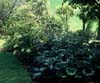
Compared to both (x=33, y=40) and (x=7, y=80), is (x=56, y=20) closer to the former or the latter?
(x=33, y=40)

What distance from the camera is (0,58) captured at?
11055 mm

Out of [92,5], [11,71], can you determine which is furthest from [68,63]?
[92,5]

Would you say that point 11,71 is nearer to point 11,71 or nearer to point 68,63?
point 11,71

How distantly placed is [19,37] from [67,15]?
644cm

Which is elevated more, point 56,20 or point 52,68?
point 56,20

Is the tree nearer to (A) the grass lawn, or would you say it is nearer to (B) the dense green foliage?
(B) the dense green foliage

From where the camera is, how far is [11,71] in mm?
9367

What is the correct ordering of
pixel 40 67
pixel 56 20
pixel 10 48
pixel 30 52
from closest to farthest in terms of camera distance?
1. pixel 40 67
2. pixel 30 52
3. pixel 10 48
4. pixel 56 20

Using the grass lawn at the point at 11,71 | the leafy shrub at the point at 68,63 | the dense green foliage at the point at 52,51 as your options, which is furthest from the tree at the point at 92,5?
the grass lawn at the point at 11,71

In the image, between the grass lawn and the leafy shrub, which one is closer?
the leafy shrub

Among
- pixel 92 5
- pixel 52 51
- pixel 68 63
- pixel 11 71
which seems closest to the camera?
pixel 68 63

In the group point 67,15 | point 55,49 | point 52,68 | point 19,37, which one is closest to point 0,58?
point 19,37

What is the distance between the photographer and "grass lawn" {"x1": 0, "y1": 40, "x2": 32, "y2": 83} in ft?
27.9

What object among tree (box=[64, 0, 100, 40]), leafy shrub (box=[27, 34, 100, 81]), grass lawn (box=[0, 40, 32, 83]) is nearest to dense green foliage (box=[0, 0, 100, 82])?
leafy shrub (box=[27, 34, 100, 81])
